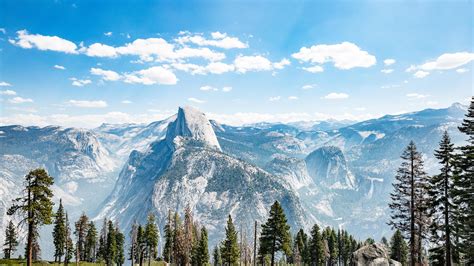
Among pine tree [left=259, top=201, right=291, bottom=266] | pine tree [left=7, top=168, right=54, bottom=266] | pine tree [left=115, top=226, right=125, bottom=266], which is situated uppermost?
pine tree [left=7, top=168, right=54, bottom=266]

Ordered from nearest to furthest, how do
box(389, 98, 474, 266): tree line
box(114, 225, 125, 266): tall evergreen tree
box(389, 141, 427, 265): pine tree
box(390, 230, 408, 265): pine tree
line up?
1. box(389, 98, 474, 266): tree line
2. box(389, 141, 427, 265): pine tree
3. box(390, 230, 408, 265): pine tree
4. box(114, 225, 125, 266): tall evergreen tree

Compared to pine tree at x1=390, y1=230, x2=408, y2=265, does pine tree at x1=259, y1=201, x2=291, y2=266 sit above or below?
above

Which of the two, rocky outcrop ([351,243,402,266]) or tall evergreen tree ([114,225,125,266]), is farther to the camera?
tall evergreen tree ([114,225,125,266])

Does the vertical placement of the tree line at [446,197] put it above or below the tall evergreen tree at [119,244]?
above

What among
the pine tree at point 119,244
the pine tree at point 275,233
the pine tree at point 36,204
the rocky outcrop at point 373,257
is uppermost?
the pine tree at point 36,204

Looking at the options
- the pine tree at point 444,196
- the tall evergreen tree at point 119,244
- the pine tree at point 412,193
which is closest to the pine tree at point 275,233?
the pine tree at point 412,193

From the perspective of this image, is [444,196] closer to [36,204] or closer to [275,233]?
[275,233]

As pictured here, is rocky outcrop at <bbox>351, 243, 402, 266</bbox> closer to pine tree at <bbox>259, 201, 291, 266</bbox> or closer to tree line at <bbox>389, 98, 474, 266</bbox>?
pine tree at <bbox>259, 201, 291, 266</bbox>

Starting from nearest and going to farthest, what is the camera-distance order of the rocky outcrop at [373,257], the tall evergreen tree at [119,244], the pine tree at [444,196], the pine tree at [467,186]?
the pine tree at [467,186]
the pine tree at [444,196]
the rocky outcrop at [373,257]
the tall evergreen tree at [119,244]

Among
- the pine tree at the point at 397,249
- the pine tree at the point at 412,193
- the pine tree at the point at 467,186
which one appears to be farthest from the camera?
the pine tree at the point at 397,249

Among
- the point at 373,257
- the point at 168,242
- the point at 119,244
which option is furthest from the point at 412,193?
the point at 119,244

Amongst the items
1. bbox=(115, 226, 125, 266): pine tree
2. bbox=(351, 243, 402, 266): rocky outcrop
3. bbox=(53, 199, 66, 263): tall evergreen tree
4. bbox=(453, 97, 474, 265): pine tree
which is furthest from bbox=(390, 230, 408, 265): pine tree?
bbox=(53, 199, 66, 263): tall evergreen tree

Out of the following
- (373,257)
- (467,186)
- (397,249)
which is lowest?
(397,249)

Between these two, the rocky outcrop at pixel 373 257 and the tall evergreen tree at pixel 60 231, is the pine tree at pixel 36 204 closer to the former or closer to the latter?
the rocky outcrop at pixel 373 257
